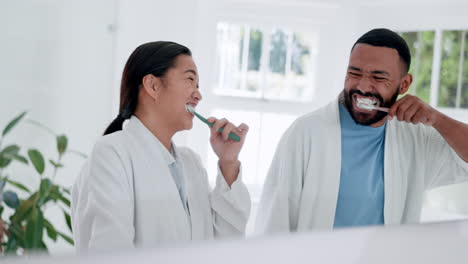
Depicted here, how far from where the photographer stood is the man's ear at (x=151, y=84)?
0.57 m

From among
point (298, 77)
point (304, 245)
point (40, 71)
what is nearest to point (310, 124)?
point (298, 77)

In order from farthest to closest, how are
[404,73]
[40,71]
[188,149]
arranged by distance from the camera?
[404,73] → [188,149] → [40,71]

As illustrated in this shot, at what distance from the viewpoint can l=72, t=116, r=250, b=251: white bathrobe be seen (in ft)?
1.80

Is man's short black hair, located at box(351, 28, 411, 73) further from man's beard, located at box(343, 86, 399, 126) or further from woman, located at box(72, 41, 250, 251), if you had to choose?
woman, located at box(72, 41, 250, 251)

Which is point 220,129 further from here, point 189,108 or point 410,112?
point 410,112

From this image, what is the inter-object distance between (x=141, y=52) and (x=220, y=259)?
290 millimetres

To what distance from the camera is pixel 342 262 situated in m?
0.73

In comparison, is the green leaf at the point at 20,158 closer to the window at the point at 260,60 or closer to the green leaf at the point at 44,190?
the green leaf at the point at 44,190

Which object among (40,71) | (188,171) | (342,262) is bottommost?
(342,262)

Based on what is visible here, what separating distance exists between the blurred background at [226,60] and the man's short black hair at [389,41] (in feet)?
0.04

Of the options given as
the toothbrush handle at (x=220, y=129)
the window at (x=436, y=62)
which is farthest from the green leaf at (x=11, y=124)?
the window at (x=436, y=62)

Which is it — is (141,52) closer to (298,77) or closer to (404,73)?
(298,77)

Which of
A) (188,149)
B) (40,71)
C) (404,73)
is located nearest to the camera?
(40,71)

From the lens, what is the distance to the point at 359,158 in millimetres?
705
